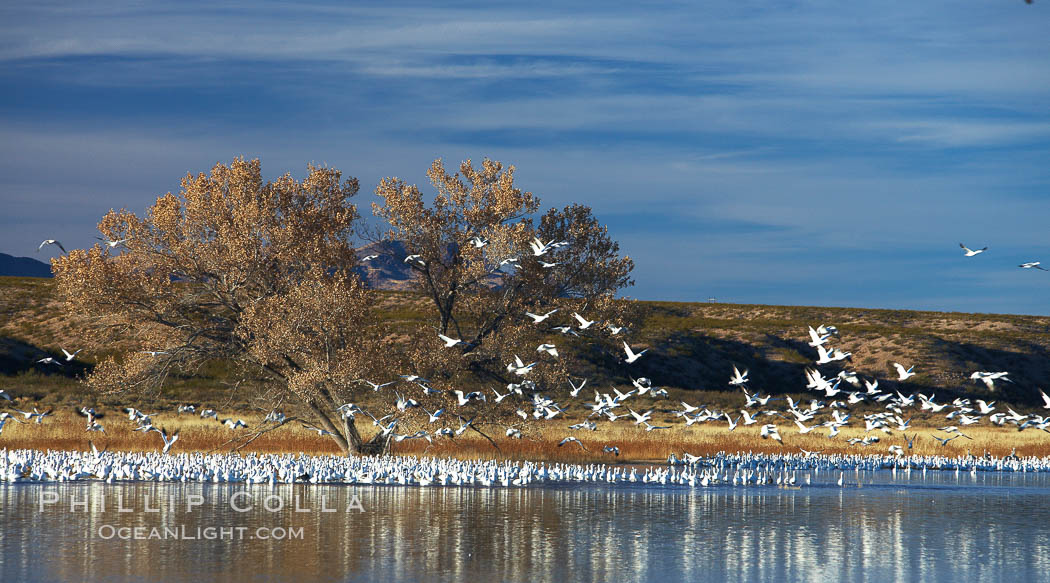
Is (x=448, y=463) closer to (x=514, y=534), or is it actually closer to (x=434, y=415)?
(x=434, y=415)

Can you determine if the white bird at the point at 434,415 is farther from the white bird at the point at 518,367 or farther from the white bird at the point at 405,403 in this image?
the white bird at the point at 518,367

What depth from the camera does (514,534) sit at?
2314cm

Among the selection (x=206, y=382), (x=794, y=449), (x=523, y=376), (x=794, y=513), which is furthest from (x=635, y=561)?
(x=206, y=382)

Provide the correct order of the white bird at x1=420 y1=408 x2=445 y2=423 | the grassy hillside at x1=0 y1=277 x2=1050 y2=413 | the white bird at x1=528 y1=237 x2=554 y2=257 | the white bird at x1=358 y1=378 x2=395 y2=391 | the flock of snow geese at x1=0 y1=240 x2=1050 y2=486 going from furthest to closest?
1. the grassy hillside at x1=0 y1=277 x2=1050 y2=413
2. the white bird at x1=420 y1=408 x2=445 y2=423
3. the white bird at x1=528 y1=237 x2=554 y2=257
4. the white bird at x1=358 y1=378 x2=395 y2=391
5. the flock of snow geese at x1=0 y1=240 x2=1050 y2=486

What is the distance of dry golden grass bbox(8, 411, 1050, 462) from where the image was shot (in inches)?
1678

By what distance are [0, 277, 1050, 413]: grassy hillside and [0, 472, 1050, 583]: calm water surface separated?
42683 mm

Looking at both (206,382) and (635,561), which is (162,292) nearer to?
(635,561)

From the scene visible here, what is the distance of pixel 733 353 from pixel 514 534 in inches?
3676

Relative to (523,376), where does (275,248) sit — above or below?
above

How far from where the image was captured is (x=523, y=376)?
3906cm

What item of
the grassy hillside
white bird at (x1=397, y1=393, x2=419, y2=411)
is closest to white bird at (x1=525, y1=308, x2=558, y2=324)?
white bird at (x1=397, y1=393, x2=419, y2=411)

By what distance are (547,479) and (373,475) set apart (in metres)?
5.94

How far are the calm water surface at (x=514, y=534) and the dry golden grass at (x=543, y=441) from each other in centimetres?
1069

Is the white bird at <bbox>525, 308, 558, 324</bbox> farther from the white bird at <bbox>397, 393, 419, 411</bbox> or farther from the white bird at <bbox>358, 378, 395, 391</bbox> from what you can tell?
the white bird at <bbox>358, 378, 395, 391</bbox>
